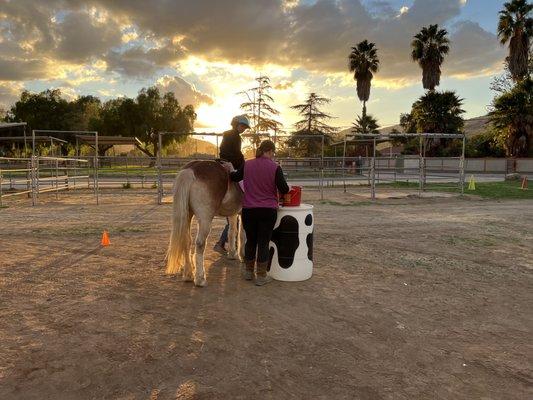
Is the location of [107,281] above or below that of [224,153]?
below

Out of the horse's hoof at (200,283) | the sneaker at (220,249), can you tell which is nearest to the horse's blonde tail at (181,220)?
the horse's hoof at (200,283)

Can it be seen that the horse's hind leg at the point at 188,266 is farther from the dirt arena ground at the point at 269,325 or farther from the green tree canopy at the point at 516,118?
A: the green tree canopy at the point at 516,118

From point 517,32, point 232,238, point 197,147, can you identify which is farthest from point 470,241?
point 517,32

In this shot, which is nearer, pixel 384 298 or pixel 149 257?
pixel 384 298

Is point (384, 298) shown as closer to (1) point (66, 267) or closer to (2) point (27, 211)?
(1) point (66, 267)

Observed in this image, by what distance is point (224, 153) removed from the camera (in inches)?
207

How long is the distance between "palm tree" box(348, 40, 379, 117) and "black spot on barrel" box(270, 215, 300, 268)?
46.3 meters

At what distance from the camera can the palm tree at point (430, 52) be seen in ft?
140

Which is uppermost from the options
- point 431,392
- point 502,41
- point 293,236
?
point 502,41

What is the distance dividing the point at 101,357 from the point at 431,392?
2398mm

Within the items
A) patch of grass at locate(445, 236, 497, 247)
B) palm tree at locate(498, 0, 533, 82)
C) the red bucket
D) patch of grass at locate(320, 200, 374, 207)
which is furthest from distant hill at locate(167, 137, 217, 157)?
palm tree at locate(498, 0, 533, 82)

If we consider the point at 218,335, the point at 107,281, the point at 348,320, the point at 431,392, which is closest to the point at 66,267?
the point at 107,281

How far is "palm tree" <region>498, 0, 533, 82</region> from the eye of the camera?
1585 inches

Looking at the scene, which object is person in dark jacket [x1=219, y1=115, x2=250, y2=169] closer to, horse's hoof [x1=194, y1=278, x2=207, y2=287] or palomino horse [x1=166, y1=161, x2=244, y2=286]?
palomino horse [x1=166, y1=161, x2=244, y2=286]
